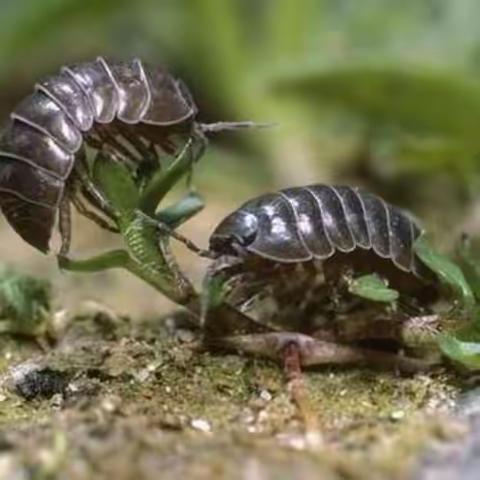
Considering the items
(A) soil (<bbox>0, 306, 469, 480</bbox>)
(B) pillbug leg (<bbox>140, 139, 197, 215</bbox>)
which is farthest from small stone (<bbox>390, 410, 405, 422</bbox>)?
(B) pillbug leg (<bbox>140, 139, 197, 215</bbox>)

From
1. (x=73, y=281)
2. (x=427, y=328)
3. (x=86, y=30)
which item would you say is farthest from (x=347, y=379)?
(x=86, y=30)

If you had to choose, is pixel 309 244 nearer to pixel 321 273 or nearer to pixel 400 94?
pixel 321 273

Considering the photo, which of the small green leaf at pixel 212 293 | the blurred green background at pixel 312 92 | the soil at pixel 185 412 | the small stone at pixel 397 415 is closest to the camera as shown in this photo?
the soil at pixel 185 412

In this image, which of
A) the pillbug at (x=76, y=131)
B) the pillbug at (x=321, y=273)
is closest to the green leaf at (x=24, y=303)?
the pillbug at (x=76, y=131)

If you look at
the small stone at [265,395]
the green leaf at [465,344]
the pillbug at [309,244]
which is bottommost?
the small stone at [265,395]

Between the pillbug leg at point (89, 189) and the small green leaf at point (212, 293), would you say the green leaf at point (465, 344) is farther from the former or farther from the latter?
the pillbug leg at point (89, 189)

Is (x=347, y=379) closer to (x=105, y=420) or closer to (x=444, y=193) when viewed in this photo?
(x=105, y=420)

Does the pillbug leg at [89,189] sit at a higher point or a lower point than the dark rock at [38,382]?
higher
